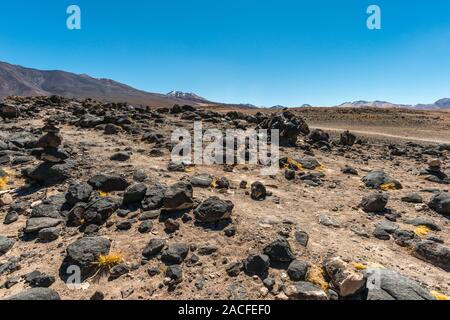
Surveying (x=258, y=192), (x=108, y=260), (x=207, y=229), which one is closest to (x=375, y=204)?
(x=258, y=192)

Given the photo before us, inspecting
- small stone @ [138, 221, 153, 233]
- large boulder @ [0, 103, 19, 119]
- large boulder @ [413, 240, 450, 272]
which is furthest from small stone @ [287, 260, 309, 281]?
large boulder @ [0, 103, 19, 119]

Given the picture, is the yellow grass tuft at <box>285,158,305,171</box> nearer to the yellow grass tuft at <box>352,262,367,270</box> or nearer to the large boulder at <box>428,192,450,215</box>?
the large boulder at <box>428,192,450,215</box>

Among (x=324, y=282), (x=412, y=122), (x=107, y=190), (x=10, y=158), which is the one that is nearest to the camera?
(x=324, y=282)

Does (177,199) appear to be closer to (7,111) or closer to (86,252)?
(86,252)

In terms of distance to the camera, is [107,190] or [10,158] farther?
[10,158]

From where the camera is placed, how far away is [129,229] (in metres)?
6.96

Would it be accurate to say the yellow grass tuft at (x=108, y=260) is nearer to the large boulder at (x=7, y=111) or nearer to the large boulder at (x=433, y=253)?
the large boulder at (x=433, y=253)

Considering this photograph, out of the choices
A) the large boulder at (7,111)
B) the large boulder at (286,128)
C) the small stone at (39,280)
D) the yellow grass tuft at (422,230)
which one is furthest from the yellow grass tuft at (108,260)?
the large boulder at (7,111)

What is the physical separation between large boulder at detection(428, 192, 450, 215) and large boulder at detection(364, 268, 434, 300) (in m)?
5.02

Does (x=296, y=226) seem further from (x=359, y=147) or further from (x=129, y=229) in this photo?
(x=359, y=147)

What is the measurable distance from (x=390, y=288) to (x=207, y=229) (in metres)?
3.84

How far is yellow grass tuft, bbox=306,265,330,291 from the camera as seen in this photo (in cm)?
524

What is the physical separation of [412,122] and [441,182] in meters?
37.7

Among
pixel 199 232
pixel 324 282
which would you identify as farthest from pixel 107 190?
pixel 324 282
